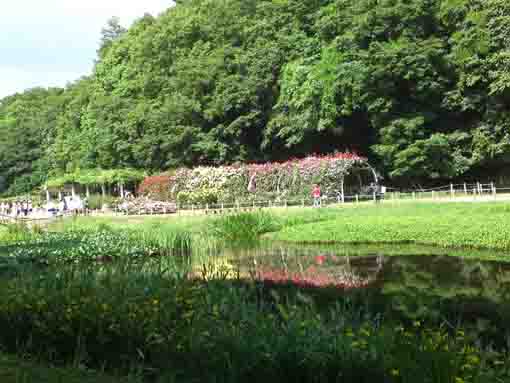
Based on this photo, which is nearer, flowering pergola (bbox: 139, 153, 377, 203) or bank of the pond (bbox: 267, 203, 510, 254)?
bank of the pond (bbox: 267, 203, 510, 254)

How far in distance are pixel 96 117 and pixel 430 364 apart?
189 ft

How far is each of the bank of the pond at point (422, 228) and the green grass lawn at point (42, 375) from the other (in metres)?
13.3

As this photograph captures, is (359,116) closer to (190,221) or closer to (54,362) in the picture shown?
(190,221)

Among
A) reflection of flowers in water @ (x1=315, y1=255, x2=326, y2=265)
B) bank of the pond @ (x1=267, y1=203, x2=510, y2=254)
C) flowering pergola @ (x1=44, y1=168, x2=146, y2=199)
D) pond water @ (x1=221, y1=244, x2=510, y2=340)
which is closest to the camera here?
pond water @ (x1=221, y1=244, x2=510, y2=340)

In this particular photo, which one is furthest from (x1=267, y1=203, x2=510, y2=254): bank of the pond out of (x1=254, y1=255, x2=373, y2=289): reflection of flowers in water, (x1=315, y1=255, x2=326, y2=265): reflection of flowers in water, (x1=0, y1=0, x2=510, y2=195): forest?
(x1=0, y1=0, x2=510, y2=195): forest

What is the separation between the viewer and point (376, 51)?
34.2 metres

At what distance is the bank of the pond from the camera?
56.0 feet

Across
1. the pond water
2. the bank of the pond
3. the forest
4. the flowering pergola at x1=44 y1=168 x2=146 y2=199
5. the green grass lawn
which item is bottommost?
the pond water

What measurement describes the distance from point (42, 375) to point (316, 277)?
9189 millimetres

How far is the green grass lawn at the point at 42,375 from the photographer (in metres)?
5.18

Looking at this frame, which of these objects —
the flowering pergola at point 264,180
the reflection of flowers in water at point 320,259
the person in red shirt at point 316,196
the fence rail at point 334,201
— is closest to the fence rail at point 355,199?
the fence rail at point 334,201

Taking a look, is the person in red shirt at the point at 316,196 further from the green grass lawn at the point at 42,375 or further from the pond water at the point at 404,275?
the green grass lawn at the point at 42,375

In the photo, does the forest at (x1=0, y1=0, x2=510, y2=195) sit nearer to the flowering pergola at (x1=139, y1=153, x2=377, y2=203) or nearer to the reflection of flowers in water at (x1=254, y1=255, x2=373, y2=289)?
the flowering pergola at (x1=139, y1=153, x2=377, y2=203)

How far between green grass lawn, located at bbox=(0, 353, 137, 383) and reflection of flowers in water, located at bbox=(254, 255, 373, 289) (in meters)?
6.71
